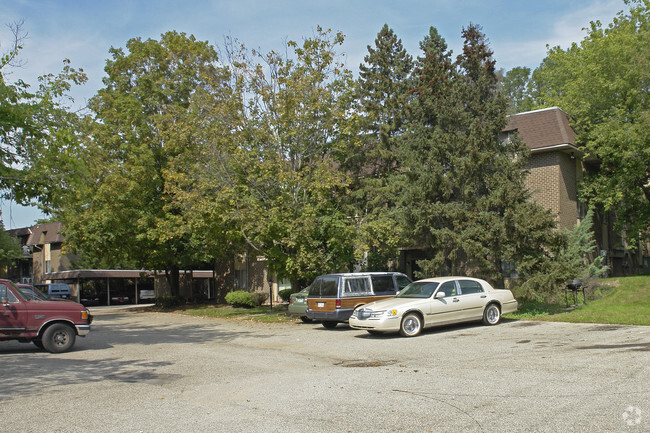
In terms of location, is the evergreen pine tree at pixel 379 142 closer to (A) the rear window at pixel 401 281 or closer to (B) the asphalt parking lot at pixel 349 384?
(A) the rear window at pixel 401 281

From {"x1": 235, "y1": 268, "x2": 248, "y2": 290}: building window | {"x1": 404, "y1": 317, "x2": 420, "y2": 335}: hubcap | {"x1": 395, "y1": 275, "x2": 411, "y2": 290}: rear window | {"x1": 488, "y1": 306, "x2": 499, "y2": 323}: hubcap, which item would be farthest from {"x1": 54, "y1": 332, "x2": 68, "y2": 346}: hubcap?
{"x1": 235, "y1": 268, "x2": 248, "y2": 290}: building window

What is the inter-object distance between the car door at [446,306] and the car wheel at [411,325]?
434mm

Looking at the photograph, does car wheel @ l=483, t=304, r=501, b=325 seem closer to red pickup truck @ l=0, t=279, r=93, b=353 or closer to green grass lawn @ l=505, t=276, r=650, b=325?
green grass lawn @ l=505, t=276, r=650, b=325

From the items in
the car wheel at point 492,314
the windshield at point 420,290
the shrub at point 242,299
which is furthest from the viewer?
the shrub at point 242,299

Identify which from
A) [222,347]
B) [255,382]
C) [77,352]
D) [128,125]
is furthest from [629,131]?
[128,125]

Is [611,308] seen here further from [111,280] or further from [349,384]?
[111,280]

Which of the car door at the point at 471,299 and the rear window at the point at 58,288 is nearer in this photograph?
the car door at the point at 471,299

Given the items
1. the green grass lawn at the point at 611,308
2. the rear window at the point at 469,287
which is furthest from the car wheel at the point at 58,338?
the green grass lawn at the point at 611,308

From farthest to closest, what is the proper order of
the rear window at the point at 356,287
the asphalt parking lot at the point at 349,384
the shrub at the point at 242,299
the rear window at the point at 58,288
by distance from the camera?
the rear window at the point at 58,288, the shrub at the point at 242,299, the rear window at the point at 356,287, the asphalt parking lot at the point at 349,384

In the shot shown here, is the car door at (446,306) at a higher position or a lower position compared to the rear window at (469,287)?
lower

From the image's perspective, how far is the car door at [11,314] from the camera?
1240cm

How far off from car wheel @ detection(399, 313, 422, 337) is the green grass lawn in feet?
17.0

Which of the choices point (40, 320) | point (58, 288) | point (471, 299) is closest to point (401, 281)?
point (471, 299)

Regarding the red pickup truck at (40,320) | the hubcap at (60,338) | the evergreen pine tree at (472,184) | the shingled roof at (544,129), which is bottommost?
the hubcap at (60,338)
